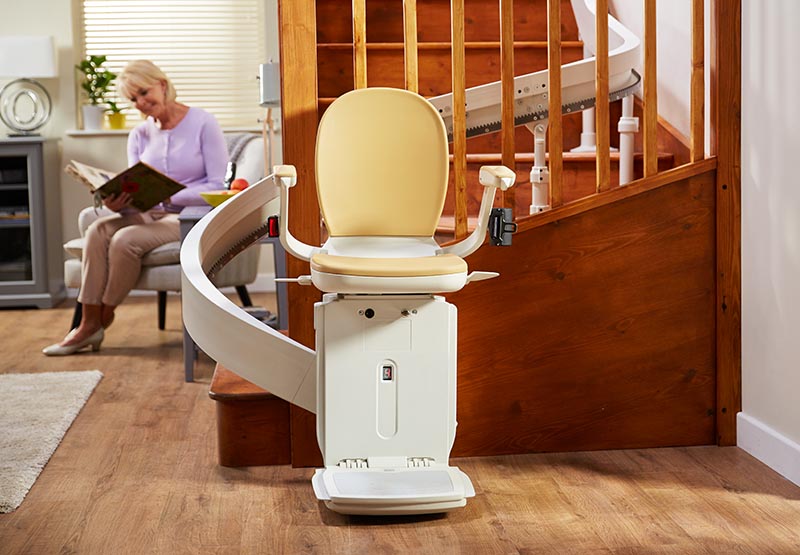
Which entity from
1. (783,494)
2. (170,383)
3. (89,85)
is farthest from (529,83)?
(89,85)

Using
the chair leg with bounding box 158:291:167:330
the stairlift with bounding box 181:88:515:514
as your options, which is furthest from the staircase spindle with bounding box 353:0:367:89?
the chair leg with bounding box 158:291:167:330

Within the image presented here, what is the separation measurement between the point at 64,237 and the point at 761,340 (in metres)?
4.61

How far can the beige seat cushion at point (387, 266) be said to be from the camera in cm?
230

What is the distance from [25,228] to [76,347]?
1733mm

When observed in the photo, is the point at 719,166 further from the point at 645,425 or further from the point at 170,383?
the point at 170,383

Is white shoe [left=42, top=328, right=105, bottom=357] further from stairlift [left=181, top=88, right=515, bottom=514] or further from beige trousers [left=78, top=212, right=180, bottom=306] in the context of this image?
stairlift [left=181, top=88, right=515, bottom=514]

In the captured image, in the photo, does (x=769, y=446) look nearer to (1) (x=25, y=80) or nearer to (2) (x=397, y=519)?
(2) (x=397, y=519)

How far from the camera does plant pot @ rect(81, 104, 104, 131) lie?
6070 mm

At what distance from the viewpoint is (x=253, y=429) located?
2.83 m

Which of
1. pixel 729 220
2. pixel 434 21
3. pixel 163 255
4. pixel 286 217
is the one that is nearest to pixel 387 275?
pixel 286 217

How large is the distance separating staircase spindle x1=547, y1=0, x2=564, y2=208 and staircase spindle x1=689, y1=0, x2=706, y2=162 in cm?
38

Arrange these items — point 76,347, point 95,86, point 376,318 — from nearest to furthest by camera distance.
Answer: point 376,318 → point 76,347 → point 95,86

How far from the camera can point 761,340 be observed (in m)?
2.80

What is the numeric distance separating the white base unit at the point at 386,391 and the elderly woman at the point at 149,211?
2.20 meters
